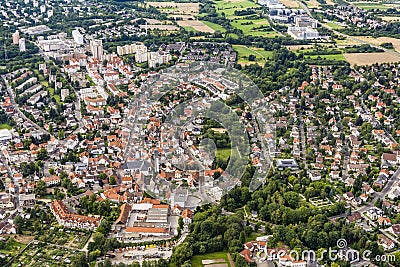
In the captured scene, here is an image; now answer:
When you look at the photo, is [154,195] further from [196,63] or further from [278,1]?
[278,1]

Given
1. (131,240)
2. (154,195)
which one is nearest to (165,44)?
(154,195)

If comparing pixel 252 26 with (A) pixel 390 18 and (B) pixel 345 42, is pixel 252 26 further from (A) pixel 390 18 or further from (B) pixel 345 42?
(A) pixel 390 18

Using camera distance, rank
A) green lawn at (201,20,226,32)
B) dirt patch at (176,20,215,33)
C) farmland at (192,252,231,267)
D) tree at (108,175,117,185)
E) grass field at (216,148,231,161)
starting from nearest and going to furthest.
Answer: farmland at (192,252,231,267), tree at (108,175,117,185), grass field at (216,148,231,161), dirt patch at (176,20,215,33), green lawn at (201,20,226,32)

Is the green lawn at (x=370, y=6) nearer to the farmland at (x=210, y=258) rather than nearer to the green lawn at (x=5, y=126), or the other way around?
the green lawn at (x=5, y=126)

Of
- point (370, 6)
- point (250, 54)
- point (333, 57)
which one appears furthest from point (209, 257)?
point (370, 6)

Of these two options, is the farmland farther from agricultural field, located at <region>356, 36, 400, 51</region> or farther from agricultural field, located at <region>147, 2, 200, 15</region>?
agricultural field, located at <region>147, 2, 200, 15</region>

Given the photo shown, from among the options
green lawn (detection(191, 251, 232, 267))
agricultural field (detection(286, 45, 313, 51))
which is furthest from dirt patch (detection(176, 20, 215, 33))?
green lawn (detection(191, 251, 232, 267))
